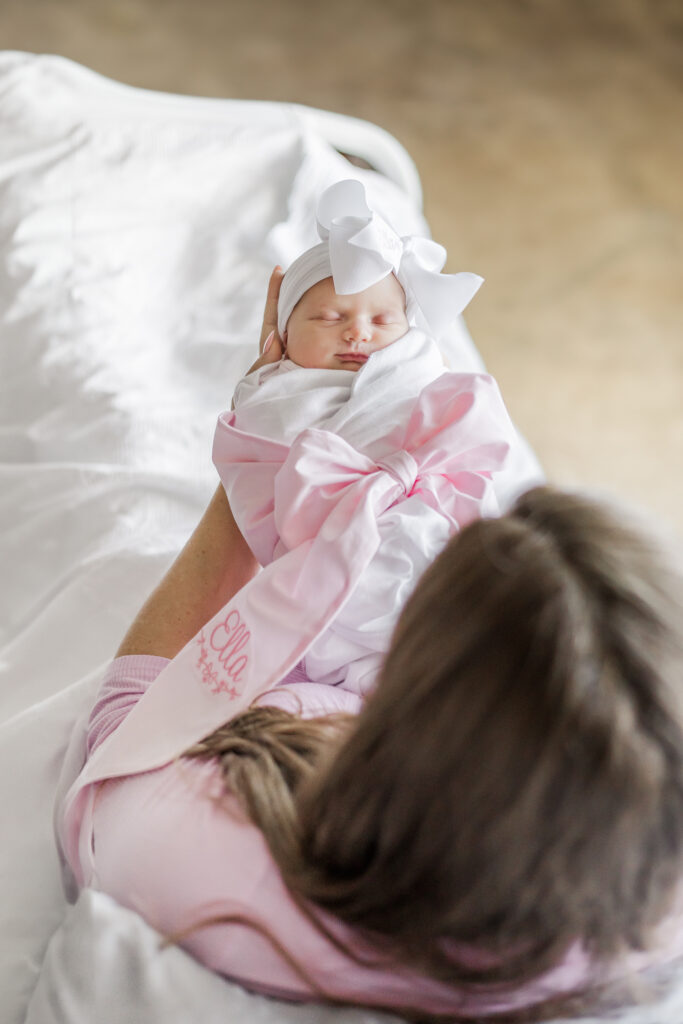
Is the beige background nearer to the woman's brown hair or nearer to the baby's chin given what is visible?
the baby's chin

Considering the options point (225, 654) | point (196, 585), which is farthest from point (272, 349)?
point (225, 654)

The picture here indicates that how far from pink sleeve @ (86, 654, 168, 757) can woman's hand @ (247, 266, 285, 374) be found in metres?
0.33

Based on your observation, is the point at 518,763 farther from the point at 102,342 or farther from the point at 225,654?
the point at 102,342

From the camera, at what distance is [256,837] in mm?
687

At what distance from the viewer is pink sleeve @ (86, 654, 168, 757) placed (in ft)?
2.84

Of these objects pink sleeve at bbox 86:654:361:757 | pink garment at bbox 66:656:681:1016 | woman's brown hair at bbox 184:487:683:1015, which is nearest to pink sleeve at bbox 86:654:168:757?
pink sleeve at bbox 86:654:361:757

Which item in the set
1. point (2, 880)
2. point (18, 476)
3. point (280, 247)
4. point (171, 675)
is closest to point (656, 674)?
point (171, 675)

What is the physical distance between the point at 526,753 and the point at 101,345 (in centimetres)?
100

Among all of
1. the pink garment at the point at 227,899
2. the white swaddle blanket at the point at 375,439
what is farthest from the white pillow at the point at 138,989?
the white swaddle blanket at the point at 375,439

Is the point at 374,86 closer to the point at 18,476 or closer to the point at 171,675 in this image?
the point at 18,476

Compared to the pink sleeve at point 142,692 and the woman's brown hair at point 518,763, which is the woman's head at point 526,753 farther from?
the pink sleeve at point 142,692

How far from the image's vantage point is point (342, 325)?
41.5 inches

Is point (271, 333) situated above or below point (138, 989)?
above

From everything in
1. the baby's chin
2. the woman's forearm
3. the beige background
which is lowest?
the beige background
